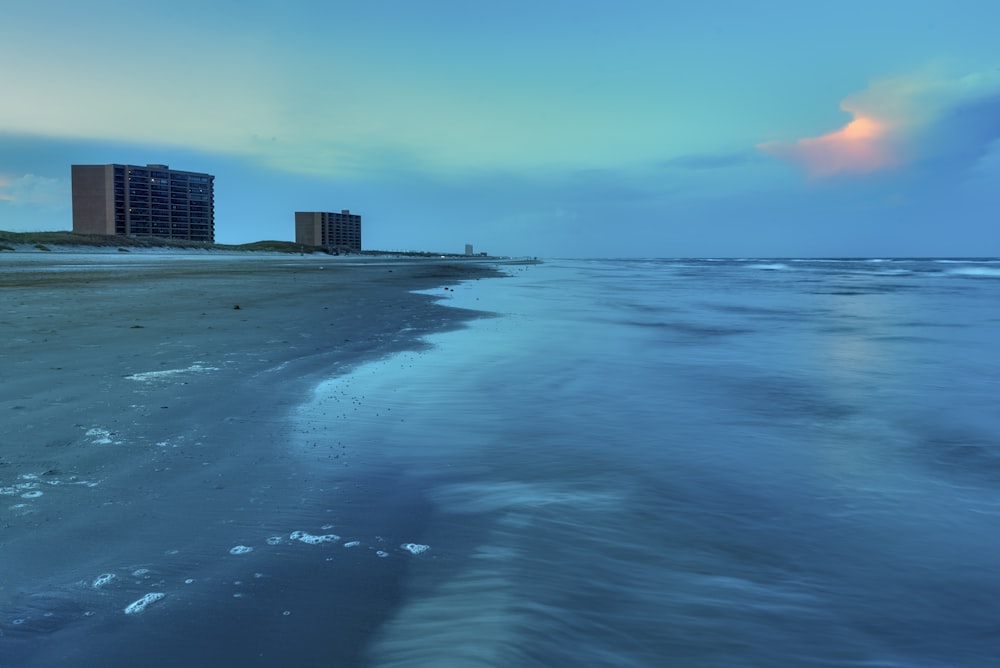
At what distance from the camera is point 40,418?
4.11 metres

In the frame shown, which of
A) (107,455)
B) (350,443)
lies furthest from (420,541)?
(107,455)

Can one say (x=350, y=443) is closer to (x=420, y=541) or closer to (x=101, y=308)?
(x=420, y=541)

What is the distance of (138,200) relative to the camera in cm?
12444

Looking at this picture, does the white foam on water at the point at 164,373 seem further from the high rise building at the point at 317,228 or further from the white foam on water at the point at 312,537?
the high rise building at the point at 317,228

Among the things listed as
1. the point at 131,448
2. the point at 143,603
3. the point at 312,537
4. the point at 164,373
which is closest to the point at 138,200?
the point at 164,373

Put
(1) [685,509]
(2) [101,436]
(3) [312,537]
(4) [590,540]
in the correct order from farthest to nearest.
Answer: (2) [101,436] < (1) [685,509] < (4) [590,540] < (3) [312,537]

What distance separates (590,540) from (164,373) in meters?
4.71

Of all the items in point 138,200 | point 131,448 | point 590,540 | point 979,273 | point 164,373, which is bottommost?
point 590,540

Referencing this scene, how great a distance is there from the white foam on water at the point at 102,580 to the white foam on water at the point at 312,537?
666 millimetres

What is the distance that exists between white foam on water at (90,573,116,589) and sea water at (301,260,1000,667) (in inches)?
41.9

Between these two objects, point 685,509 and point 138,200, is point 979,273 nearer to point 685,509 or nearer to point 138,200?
point 685,509

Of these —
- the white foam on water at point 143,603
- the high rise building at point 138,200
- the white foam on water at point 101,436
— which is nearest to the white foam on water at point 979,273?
the white foam on water at point 101,436

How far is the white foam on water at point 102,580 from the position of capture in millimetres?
2154

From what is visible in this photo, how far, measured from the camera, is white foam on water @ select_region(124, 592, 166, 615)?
6.58ft
